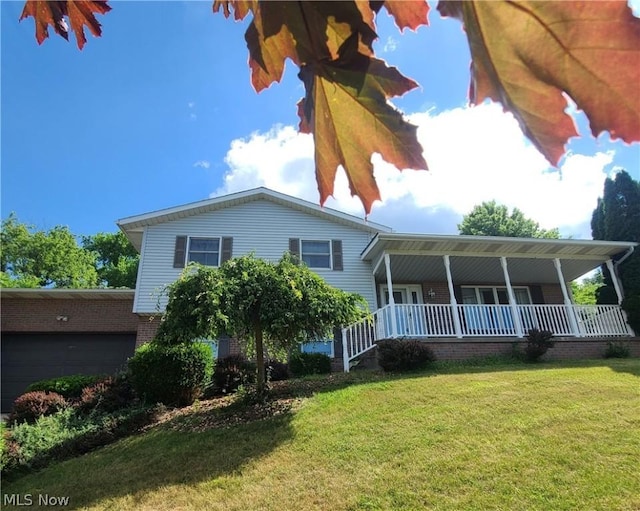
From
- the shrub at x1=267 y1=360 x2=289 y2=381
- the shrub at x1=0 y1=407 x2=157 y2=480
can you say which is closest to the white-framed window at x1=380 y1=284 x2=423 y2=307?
the shrub at x1=267 y1=360 x2=289 y2=381

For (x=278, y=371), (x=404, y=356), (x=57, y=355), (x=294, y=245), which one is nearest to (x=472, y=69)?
(x=404, y=356)

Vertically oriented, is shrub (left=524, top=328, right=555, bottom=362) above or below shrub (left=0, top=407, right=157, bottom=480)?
above

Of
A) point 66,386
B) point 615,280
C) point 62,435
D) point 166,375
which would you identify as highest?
point 615,280

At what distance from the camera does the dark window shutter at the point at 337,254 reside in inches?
593

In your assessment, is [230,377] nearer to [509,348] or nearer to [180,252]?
[180,252]

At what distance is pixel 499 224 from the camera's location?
1380 inches

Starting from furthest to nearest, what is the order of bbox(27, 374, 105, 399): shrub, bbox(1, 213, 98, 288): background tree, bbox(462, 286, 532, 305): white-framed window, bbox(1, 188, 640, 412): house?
1. bbox(1, 213, 98, 288): background tree
2. bbox(462, 286, 532, 305): white-framed window
3. bbox(1, 188, 640, 412): house
4. bbox(27, 374, 105, 399): shrub

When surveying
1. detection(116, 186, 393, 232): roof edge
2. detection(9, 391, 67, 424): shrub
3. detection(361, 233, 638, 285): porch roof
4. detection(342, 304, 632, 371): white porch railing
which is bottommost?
detection(9, 391, 67, 424): shrub

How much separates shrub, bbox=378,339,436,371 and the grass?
4.19 ft

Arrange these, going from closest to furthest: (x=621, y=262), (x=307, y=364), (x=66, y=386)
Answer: (x=66, y=386), (x=307, y=364), (x=621, y=262)

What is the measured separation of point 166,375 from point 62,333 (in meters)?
6.90

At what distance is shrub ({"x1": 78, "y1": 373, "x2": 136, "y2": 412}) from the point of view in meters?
9.32

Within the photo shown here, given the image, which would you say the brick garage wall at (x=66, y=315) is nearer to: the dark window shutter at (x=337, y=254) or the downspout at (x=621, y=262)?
the dark window shutter at (x=337, y=254)

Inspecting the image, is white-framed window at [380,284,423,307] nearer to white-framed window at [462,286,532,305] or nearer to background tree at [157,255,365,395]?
white-framed window at [462,286,532,305]
